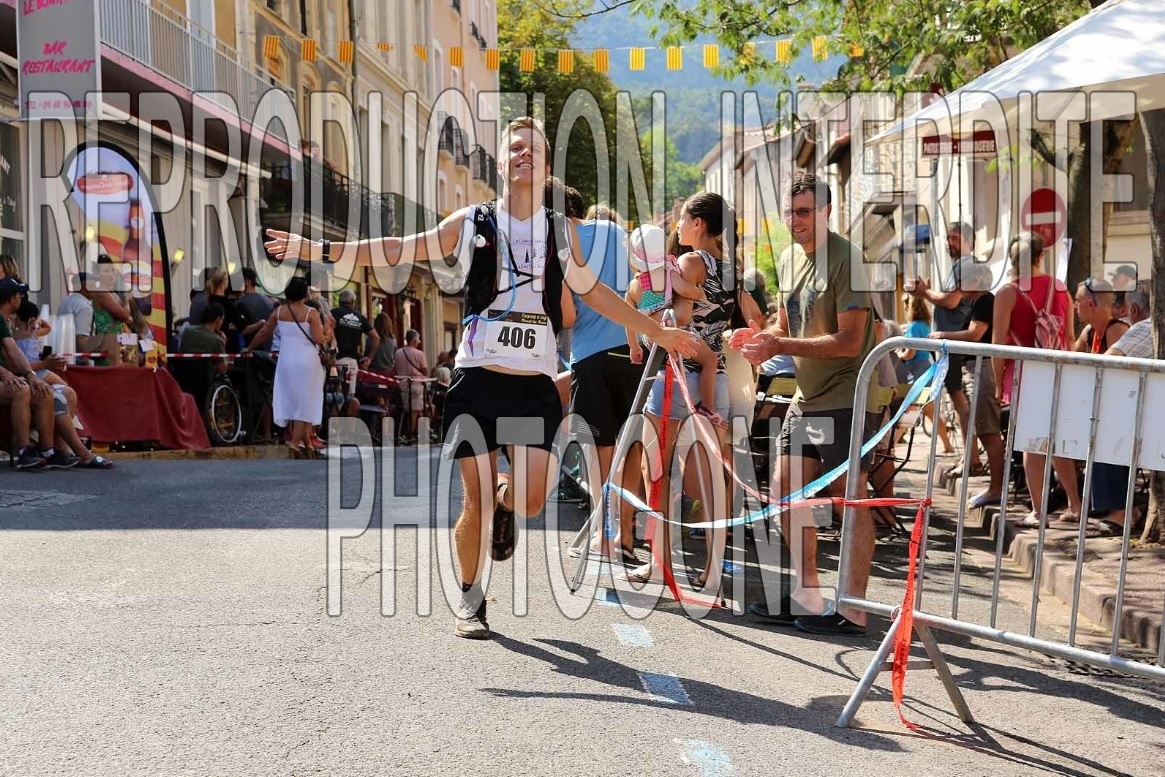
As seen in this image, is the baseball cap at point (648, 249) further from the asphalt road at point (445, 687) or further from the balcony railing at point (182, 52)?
the balcony railing at point (182, 52)

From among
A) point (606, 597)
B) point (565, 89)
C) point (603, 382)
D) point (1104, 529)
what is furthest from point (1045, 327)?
point (565, 89)

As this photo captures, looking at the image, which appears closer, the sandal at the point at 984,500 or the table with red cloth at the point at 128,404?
the sandal at the point at 984,500

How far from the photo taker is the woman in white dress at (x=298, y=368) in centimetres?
1437

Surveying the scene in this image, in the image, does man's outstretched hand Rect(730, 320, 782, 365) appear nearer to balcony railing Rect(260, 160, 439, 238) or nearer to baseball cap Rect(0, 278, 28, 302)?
baseball cap Rect(0, 278, 28, 302)

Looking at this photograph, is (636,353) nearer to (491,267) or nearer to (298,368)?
(491,267)

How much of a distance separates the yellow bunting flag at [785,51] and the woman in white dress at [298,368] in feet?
19.7

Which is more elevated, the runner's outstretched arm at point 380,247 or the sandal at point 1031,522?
the runner's outstretched arm at point 380,247

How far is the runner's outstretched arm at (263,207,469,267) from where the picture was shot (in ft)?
18.0

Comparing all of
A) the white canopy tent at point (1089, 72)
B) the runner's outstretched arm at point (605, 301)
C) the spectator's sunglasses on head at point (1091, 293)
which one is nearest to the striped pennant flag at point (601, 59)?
the spectator's sunglasses on head at point (1091, 293)

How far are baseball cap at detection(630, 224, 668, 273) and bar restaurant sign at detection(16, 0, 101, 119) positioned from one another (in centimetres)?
1078

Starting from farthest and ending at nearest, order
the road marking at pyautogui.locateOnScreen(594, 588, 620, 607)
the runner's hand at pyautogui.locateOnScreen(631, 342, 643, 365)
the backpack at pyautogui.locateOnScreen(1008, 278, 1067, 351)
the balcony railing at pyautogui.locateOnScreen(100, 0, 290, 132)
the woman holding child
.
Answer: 1. the balcony railing at pyautogui.locateOnScreen(100, 0, 290, 132)
2. the backpack at pyautogui.locateOnScreen(1008, 278, 1067, 351)
3. the runner's hand at pyautogui.locateOnScreen(631, 342, 643, 365)
4. the woman holding child
5. the road marking at pyautogui.locateOnScreen(594, 588, 620, 607)

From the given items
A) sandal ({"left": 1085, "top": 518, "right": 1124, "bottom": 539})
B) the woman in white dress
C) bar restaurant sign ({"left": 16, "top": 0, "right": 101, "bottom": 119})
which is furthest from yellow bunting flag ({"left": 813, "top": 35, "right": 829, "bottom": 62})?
sandal ({"left": 1085, "top": 518, "right": 1124, "bottom": 539})

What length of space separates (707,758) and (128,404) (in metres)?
10.2

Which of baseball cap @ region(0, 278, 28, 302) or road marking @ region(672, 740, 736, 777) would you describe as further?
baseball cap @ region(0, 278, 28, 302)
